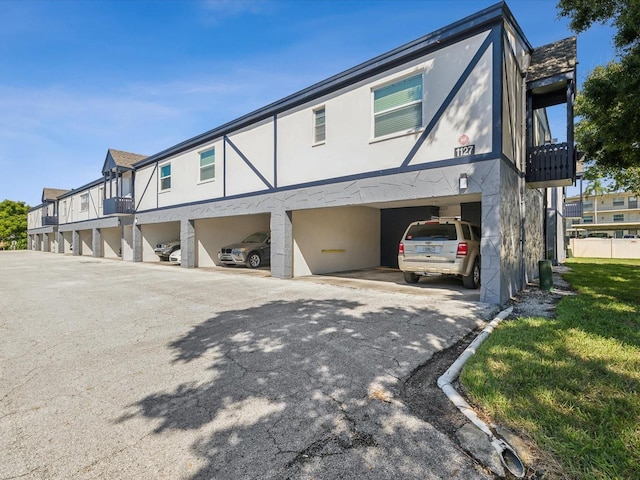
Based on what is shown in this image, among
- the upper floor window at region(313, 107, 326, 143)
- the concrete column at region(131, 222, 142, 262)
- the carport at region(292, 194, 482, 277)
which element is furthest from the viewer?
the concrete column at region(131, 222, 142, 262)

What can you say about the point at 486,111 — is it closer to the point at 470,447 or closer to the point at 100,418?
the point at 470,447

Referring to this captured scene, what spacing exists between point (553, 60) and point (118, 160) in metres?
23.5

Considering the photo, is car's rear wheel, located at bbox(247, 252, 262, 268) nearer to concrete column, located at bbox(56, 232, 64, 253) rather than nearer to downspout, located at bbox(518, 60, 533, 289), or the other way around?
downspout, located at bbox(518, 60, 533, 289)

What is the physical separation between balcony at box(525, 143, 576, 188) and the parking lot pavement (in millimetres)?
4995

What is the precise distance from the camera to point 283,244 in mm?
11219

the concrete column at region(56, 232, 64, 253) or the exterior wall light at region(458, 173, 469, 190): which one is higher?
the exterior wall light at region(458, 173, 469, 190)

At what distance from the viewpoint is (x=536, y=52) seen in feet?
31.9

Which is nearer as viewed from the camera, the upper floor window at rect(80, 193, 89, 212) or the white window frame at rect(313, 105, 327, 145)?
the white window frame at rect(313, 105, 327, 145)

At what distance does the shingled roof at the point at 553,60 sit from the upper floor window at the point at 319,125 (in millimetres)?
5956

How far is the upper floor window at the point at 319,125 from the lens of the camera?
34.0 ft

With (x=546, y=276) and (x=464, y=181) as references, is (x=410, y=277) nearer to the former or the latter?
(x=464, y=181)

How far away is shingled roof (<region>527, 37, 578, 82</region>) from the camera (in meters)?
8.51

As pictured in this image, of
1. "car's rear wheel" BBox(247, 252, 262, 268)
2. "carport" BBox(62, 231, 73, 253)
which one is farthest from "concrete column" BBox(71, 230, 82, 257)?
"car's rear wheel" BBox(247, 252, 262, 268)

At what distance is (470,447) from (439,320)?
3437 mm
